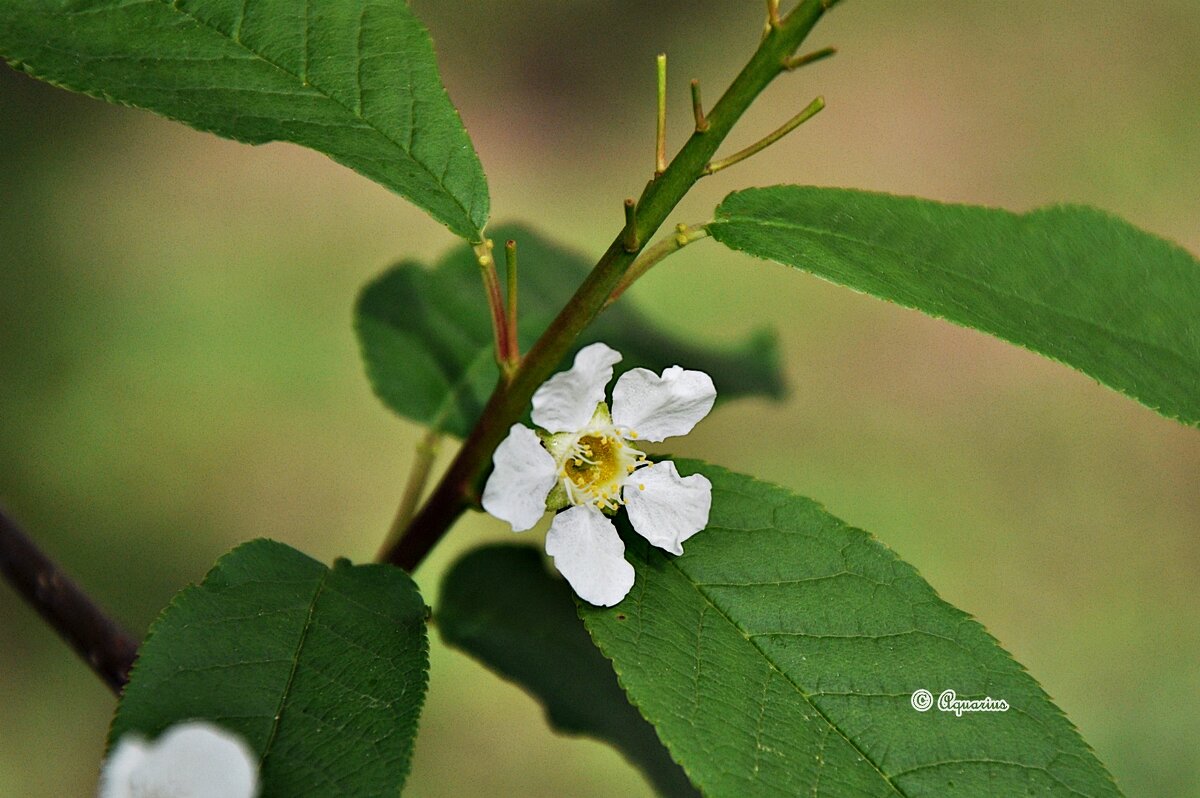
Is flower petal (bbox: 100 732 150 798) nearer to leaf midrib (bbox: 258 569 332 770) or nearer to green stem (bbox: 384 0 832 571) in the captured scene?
leaf midrib (bbox: 258 569 332 770)

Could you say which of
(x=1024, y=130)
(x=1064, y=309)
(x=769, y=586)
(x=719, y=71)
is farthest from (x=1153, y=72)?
(x=769, y=586)

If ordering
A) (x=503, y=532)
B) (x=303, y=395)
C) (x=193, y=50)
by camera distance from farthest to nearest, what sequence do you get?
(x=303, y=395), (x=503, y=532), (x=193, y=50)

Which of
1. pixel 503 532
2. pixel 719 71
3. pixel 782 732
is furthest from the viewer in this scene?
pixel 719 71

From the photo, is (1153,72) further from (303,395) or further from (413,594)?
(413,594)

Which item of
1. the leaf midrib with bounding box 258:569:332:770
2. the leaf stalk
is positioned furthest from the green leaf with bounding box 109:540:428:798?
the leaf stalk

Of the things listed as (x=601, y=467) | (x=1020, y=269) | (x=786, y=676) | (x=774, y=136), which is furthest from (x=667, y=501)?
(x=1020, y=269)

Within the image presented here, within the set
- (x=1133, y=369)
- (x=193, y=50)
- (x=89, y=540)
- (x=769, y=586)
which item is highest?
(x=1133, y=369)
